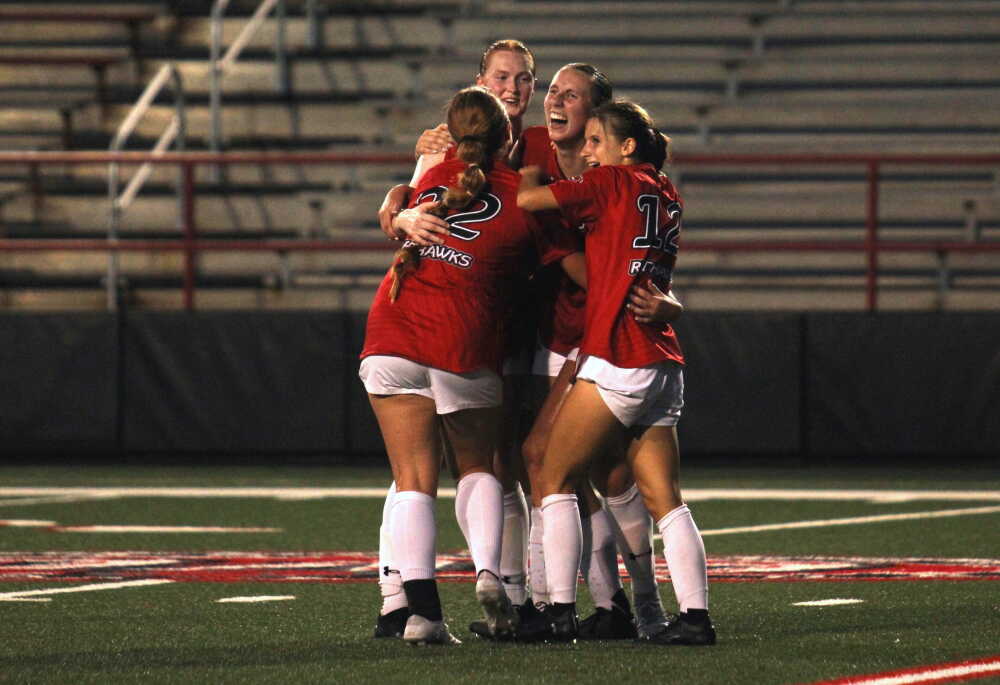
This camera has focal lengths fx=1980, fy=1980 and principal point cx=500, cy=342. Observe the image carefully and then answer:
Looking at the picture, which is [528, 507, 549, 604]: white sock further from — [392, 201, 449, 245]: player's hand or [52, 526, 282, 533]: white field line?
[52, 526, 282, 533]: white field line

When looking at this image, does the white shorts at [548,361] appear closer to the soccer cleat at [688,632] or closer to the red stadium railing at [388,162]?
the soccer cleat at [688,632]

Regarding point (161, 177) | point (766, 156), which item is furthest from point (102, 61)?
point (766, 156)

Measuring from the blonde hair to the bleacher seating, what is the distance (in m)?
9.38

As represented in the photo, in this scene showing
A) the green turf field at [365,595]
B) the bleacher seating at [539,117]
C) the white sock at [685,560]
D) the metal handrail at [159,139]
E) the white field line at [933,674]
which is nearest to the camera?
the white field line at [933,674]

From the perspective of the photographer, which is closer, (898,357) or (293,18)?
(898,357)

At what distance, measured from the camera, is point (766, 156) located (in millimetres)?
13758

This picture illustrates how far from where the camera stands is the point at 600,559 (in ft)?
20.4

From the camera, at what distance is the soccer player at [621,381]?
5.74 meters

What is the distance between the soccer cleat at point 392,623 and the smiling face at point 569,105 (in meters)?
1.59

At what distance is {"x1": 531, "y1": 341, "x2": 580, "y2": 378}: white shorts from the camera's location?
6.25 meters

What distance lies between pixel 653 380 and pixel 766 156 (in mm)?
8220

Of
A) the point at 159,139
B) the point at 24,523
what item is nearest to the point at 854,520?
the point at 24,523

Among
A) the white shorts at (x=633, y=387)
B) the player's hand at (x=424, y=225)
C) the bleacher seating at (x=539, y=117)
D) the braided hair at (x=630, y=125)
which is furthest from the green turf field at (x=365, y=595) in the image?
the bleacher seating at (x=539, y=117)

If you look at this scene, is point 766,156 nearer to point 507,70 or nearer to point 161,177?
point 161,177
